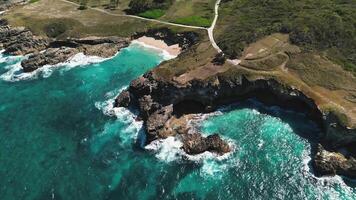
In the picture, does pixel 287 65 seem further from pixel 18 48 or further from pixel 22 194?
pixel 18 48

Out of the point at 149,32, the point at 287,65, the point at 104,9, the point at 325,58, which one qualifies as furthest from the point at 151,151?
the point at 104,9

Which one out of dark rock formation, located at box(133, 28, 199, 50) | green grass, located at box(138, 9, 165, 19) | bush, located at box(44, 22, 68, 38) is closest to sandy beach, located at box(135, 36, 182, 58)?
dark rock formation, located at box(133, 28, 199, 50)

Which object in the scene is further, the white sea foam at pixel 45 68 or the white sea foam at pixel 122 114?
the white sea foam at pixel 45 68

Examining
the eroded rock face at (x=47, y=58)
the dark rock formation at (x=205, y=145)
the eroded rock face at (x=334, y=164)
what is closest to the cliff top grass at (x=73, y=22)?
the eroded rock face at (x=47, y=58)

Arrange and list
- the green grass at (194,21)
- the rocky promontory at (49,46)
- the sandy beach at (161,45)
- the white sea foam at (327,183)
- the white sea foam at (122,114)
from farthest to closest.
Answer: the green grass at (194,21), the rocky promontory at (49,46), the sandy beach at (161,45), the white sea foam at (122,114), the white sea foam at (327,183)

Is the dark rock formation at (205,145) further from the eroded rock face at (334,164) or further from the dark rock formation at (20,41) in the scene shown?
the dark rock formation at (20,41)

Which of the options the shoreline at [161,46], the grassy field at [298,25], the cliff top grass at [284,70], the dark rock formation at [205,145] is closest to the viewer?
the dark rock formation at [205,145]

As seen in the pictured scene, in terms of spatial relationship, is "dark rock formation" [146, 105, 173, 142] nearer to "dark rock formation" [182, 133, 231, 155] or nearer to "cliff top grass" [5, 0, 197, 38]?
"dark rock formation" [182, 133, 231, 155]

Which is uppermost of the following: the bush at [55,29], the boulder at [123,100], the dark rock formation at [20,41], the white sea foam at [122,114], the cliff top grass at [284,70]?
the cliff top grass at [284,70]
